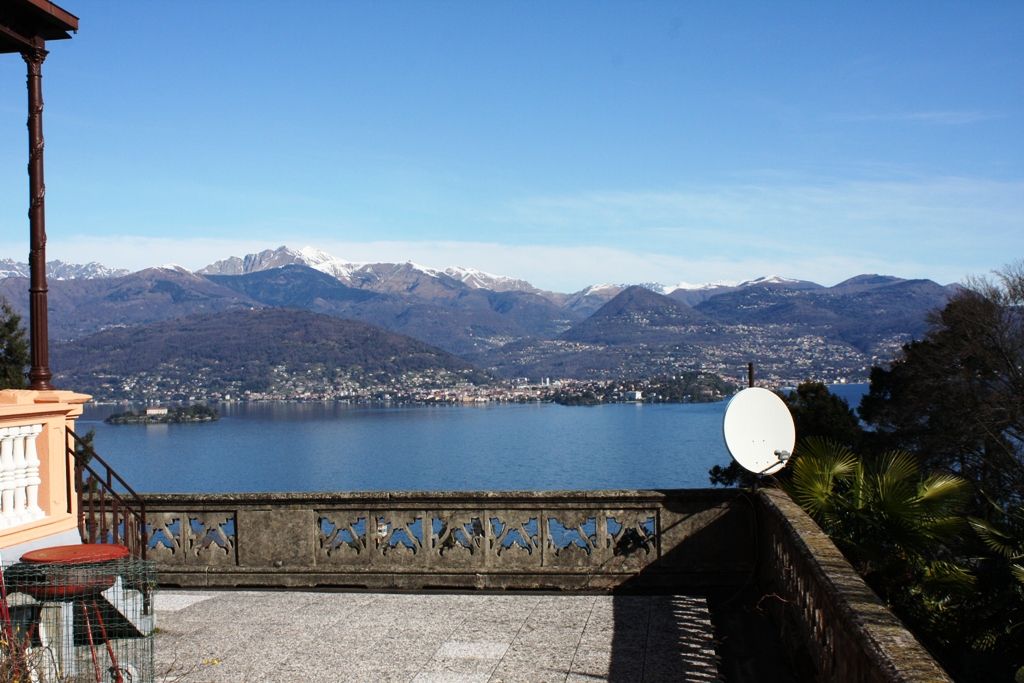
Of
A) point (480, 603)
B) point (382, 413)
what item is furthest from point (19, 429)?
point (382, 413)

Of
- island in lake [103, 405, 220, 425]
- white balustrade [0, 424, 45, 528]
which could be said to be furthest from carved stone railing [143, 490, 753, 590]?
island in lake [103, 405, 220, 425]

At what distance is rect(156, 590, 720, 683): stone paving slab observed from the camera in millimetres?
6750

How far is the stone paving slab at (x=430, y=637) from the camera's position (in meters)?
6.75

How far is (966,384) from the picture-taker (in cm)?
3547

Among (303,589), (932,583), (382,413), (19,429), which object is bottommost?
(382,413)

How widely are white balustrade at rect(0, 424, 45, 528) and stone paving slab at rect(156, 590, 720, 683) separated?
135 cm

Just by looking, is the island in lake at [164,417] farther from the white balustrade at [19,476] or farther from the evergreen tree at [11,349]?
→ the white balustrade at [19,476]

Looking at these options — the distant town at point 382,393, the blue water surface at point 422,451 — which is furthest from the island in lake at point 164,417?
the distant town at point 382,393

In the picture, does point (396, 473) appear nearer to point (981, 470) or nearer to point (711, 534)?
point (981, 470)

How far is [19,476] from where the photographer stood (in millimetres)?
6832

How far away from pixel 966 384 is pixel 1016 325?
2600 millimetres

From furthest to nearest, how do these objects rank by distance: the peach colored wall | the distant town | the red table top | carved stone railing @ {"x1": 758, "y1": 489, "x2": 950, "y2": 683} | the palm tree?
1. the distant town
2. the palm tree
3. the peach colored wall
4. the red table top
5. carved stone railing @ {"x1": 758, "y1": 489, "x2": 950, "y2": 683}

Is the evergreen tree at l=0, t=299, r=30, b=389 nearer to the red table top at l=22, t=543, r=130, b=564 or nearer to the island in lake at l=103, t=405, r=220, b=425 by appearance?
the red table top at l=22, t=543, r=130, b=564

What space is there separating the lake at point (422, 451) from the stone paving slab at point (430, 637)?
26.4m
